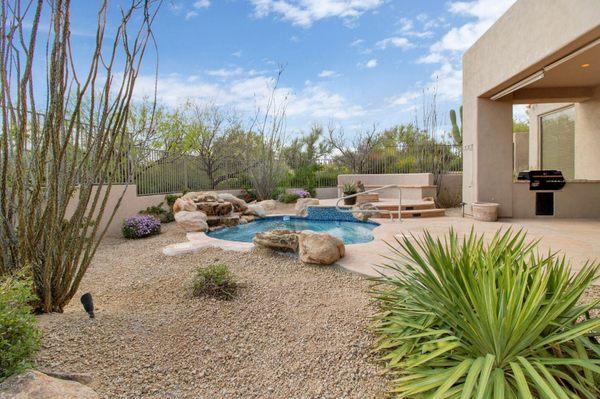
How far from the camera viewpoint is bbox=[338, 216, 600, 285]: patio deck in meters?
4.47

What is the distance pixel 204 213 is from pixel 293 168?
7.68 metres

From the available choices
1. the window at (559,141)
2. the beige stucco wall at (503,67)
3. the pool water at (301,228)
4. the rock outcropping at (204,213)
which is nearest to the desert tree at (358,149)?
the pool water at (301,228)

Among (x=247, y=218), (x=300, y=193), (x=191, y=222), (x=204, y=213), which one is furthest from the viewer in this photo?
(x=300, y=193)

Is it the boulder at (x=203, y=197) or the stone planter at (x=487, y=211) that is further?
the boulder at (x=203, y=197)

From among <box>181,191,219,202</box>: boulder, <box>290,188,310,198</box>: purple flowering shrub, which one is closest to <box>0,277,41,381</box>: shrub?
<box>181,191,219,202</box>: boulder

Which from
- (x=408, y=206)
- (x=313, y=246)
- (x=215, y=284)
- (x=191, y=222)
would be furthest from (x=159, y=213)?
(x=408, y=206)

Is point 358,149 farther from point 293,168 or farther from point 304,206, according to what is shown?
point 304,206

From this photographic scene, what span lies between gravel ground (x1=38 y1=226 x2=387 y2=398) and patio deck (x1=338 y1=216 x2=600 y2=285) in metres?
0.57

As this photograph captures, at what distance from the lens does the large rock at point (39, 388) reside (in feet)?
5.06

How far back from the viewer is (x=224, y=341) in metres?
2.64

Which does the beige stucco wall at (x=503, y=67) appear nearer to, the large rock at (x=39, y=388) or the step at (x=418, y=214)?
the step at (x=418, y=214)

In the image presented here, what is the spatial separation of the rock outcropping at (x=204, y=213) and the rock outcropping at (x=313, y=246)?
132 inches

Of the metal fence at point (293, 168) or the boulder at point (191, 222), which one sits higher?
the metal fence at point (293, 168)

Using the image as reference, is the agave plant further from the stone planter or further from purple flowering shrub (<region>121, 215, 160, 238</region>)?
purple flowering shrub (<region>121, 215, 160, 238</region>)
